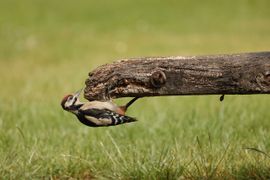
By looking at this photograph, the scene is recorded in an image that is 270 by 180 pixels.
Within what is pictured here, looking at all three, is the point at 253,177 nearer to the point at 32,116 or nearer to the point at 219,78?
the point at 219,78

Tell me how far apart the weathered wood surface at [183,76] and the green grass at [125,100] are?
0.67 metres

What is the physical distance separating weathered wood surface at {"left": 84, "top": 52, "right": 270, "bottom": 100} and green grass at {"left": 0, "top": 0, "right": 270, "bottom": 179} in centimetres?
67

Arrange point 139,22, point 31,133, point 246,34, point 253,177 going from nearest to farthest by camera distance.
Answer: point 253,177 → point 31,133 → point 246,34 → point 139,22

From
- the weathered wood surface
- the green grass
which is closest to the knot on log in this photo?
the weathered wood surface

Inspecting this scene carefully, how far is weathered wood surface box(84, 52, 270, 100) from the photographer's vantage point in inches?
128

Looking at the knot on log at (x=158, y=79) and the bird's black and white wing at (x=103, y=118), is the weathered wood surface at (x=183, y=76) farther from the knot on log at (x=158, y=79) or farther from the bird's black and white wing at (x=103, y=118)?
the bird's black and white wing at (x=103, y=118)

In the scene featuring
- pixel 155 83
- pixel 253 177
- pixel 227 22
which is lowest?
pixel 253 177

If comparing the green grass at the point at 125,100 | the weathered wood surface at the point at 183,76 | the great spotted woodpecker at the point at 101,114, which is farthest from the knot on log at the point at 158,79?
the green grass at the point at 125,100

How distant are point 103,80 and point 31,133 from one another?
2.38 metres

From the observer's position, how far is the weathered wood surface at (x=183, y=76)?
128 inches

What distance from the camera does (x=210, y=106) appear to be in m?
6.99

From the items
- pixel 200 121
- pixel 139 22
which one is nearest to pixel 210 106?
pixel 200 121

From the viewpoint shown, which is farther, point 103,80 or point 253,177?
point 253,177

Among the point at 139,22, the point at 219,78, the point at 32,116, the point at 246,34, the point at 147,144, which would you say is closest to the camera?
the point at 219,78
